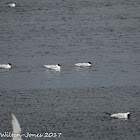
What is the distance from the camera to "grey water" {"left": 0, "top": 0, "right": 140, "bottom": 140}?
944 inches

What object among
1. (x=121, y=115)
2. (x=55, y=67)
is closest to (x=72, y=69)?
(x=55, y=67)

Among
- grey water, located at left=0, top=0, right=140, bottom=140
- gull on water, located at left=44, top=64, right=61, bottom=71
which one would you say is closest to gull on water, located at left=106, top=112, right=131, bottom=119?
grey water, located at left=0, top=0, right=140, bottom=140

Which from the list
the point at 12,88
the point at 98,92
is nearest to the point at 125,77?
the point at 98,92

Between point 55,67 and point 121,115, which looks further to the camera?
point 55,67

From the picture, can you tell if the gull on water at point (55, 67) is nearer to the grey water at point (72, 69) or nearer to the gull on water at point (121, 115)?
the grey water at point (72, 69)

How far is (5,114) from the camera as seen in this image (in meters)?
25.0

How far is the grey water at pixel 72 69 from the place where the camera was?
23984 millimetres

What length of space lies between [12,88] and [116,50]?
8618mm

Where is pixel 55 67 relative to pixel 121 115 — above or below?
above

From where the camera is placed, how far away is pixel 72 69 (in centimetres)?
3172

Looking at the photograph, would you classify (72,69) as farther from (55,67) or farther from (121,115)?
(121,115)

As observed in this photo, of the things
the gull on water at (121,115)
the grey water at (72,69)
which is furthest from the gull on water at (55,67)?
the gull on water at (121,115)

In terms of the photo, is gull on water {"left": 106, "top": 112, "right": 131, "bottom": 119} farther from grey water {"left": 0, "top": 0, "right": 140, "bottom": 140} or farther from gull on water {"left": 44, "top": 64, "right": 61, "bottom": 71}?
gull on water {"left": 44, "top": 64, "right": 61, "bottom": 71}

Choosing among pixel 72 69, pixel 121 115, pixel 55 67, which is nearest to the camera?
pixel 121 115
